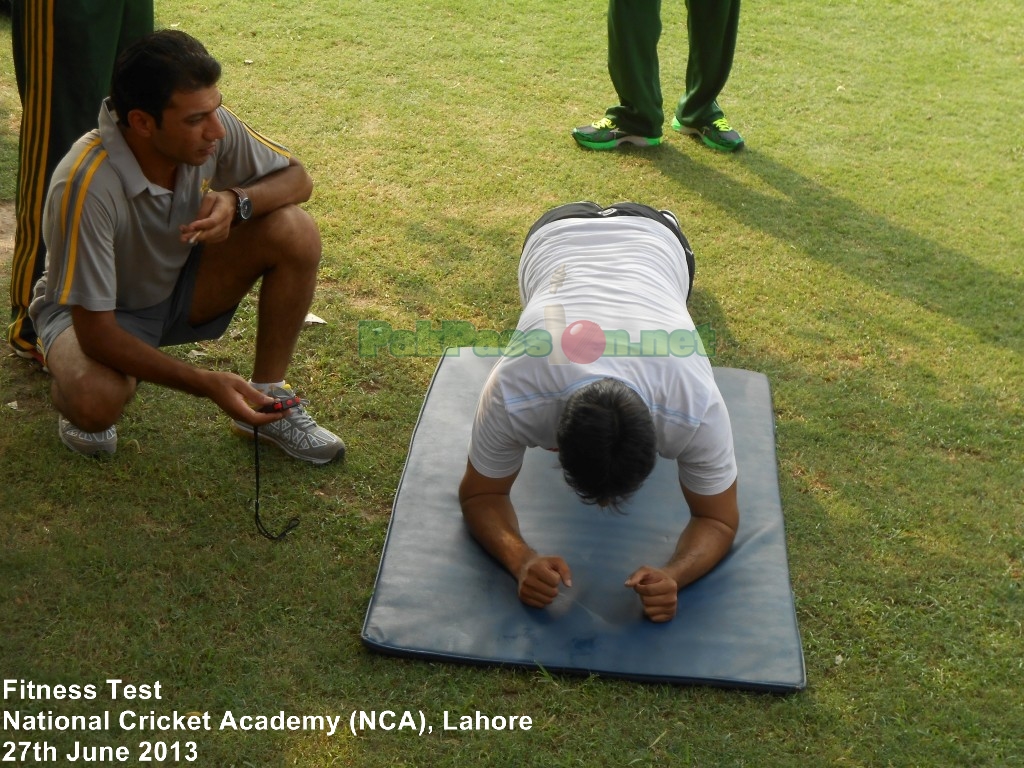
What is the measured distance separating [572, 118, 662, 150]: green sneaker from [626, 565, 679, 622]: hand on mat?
288 cm

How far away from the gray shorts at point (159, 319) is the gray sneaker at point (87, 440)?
0.80ft

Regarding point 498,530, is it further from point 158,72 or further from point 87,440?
point 158,72

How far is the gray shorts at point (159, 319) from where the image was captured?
2.77 m

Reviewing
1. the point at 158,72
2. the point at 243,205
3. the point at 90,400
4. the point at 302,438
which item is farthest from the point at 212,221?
the point at 302,438

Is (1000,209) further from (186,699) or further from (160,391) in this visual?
(186,699)

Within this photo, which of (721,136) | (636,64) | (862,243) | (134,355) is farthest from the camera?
(721,136)

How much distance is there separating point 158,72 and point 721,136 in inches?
126

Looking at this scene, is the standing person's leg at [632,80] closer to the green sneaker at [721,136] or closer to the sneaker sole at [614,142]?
the sneaker sole at [614,142]

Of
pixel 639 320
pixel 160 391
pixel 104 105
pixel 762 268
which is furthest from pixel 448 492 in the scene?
pixel 762 268

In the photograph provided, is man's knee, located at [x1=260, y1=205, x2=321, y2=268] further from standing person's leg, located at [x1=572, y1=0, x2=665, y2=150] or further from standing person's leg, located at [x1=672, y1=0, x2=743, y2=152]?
standing person's leg, located at [x1=672, y1=0, x2=743, y2=152]

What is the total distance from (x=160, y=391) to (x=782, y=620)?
6.42ft

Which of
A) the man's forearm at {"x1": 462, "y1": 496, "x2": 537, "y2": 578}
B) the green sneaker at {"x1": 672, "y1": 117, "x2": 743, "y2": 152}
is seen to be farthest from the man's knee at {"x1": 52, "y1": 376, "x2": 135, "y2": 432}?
the green sneaker at {"x1": 672, "y1": 117, "x2": 743, "y2": 152}

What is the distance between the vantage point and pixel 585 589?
2586mm

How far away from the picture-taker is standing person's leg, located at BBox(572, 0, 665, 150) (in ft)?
15.6
